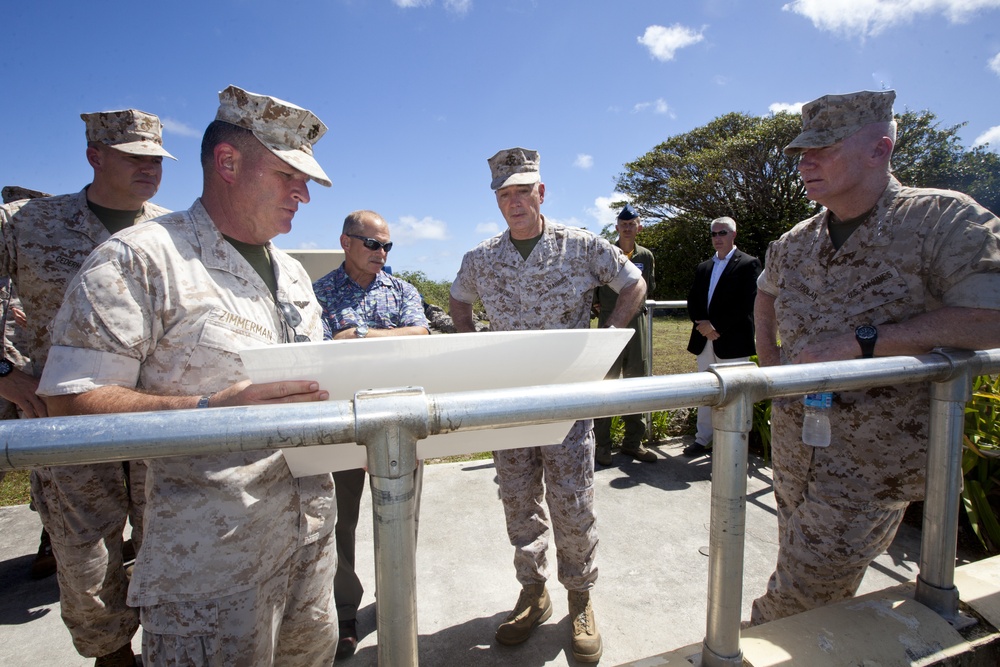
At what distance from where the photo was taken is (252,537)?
4.84 ft

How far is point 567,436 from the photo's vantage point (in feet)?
8.75

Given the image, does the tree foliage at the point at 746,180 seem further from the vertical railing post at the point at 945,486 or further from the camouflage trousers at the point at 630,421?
the vertical railing post at the point at 945,486

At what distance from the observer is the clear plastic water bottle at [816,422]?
6.04 feet

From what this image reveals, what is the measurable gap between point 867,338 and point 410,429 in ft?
5.44

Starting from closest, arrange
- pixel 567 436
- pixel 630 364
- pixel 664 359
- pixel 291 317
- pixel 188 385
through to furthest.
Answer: pixel 188 385 < pixel 291 317 < pixel 567 436 < pixel 630 364 < pixel 664 359

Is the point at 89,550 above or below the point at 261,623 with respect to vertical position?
below

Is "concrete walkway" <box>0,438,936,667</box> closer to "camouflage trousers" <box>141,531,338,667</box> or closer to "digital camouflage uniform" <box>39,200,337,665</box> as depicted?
"camouflage trousers" <box>141,531,338,667</box>

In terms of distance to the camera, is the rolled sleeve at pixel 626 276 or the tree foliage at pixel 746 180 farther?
the tree foliage at pixel 746 180

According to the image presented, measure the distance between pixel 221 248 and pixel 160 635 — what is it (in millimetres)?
1086

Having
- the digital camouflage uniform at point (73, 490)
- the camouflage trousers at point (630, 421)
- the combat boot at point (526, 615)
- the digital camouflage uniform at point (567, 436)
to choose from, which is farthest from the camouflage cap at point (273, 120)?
the camouflage trousers at point (630, 421)

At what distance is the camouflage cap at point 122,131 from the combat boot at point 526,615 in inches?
114

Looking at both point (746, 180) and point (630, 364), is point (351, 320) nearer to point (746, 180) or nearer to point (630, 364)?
point (630, 364)

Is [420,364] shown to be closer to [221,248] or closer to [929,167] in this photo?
[221,248]

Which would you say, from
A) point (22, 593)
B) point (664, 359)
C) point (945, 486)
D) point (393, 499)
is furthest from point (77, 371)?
point (664, 359)
